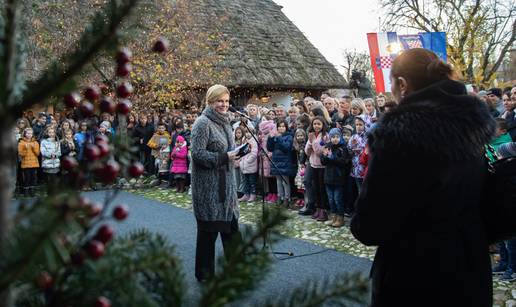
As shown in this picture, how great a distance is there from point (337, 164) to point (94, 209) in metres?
7.01

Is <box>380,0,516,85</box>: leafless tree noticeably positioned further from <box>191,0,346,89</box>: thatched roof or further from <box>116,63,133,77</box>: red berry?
Answer: <box>116,63,133,77</box>: red berry

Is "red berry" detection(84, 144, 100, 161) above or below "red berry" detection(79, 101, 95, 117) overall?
below

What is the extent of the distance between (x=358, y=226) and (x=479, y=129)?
2.11 feet

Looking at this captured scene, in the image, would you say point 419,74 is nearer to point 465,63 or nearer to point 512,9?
point 465,63

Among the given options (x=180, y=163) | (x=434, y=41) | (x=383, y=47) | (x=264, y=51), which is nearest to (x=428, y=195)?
(x=383, y=47)

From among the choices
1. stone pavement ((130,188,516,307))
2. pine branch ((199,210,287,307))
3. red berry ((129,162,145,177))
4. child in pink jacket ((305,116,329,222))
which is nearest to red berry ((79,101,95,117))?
red berry ((129,162,145,177))

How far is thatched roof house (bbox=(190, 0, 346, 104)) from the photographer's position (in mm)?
19531

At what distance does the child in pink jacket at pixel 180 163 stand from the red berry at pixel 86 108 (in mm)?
10587

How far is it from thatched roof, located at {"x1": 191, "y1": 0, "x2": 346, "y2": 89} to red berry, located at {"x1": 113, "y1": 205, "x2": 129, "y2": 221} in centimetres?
1773

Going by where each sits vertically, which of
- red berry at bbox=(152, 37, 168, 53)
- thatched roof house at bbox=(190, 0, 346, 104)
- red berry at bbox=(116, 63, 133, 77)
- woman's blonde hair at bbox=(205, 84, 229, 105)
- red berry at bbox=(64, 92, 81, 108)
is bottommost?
red berry at bbox=(64, 92, 81, 108)

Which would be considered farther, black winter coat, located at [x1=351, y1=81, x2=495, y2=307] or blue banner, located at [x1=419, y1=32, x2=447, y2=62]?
blue banner, located at [x1=419, y1=32, x2=447, y2=62]

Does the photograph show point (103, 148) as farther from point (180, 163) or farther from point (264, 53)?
point (264, 53)

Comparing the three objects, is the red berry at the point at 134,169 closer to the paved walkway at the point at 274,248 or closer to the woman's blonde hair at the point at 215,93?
→ the paved walkway at the point at 274,248

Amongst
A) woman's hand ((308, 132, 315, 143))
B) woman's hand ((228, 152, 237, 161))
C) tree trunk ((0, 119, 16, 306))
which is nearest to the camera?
tree trunk ((0, 119, 16, 306))
